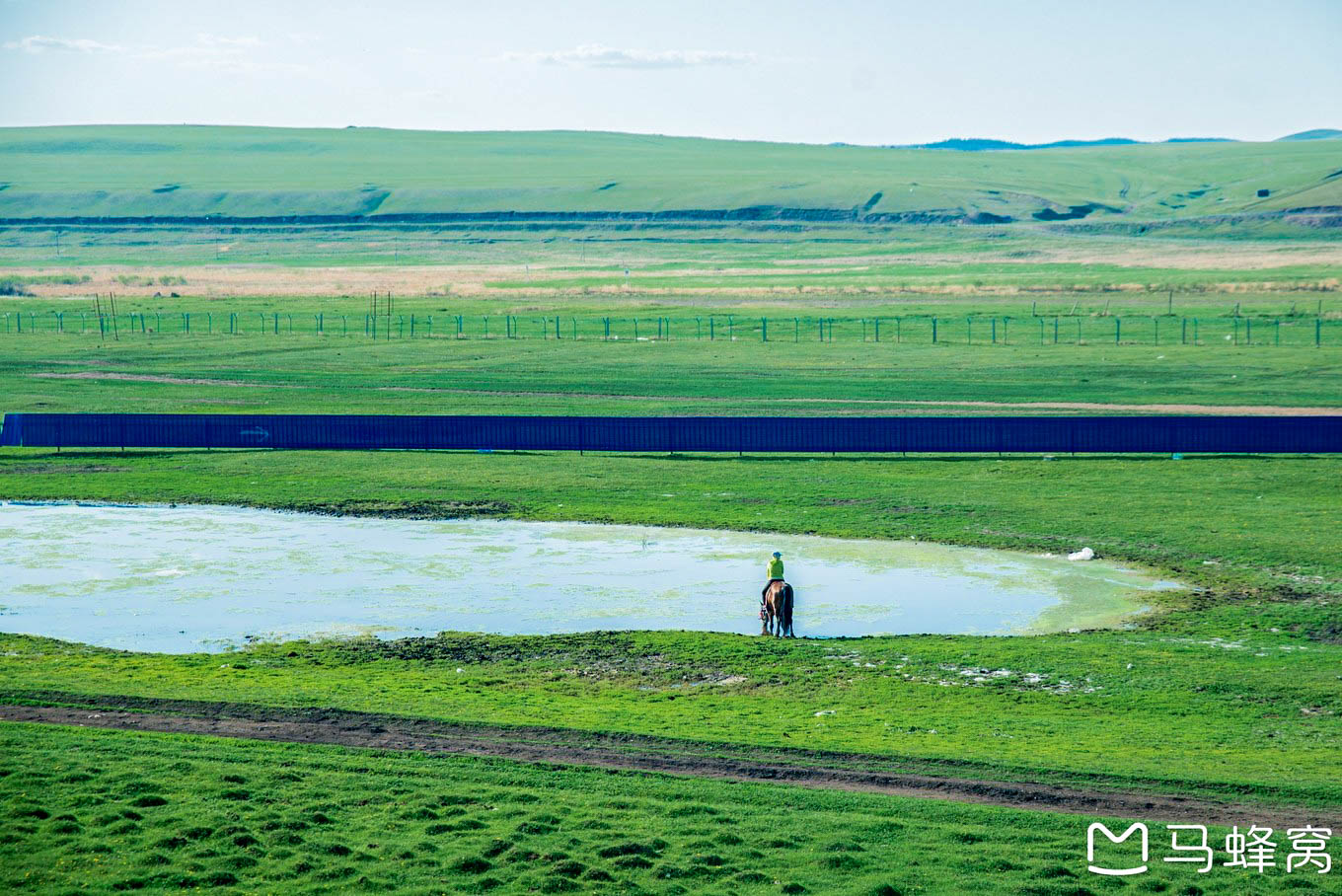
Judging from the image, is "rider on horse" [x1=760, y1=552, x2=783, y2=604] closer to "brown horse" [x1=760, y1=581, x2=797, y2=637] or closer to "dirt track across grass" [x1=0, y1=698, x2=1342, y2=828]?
"brown horse" [x1=760, y1=581, x2=797, y2=637]

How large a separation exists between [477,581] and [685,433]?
2032 centimetres

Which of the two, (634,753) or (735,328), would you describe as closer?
(634,753)

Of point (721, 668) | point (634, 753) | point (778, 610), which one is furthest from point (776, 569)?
point (634, 753)

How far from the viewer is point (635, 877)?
14664 mm

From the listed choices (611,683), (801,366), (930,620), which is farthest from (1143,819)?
(801,366)

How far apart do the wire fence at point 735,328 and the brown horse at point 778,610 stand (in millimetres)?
63310

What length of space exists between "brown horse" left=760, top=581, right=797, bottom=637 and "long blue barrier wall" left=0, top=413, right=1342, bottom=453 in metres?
24.4

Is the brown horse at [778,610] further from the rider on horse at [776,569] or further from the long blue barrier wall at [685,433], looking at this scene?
the long blue barrier wall at [685,433]

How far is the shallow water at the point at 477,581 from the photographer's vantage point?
28.1 metres

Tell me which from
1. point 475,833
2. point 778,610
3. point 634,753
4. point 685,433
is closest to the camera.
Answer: point 475,833

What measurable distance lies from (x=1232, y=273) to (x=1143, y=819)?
465 feet

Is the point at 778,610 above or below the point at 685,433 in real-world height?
below

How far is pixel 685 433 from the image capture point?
169ft

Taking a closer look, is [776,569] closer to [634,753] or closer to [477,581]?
[634,753]
